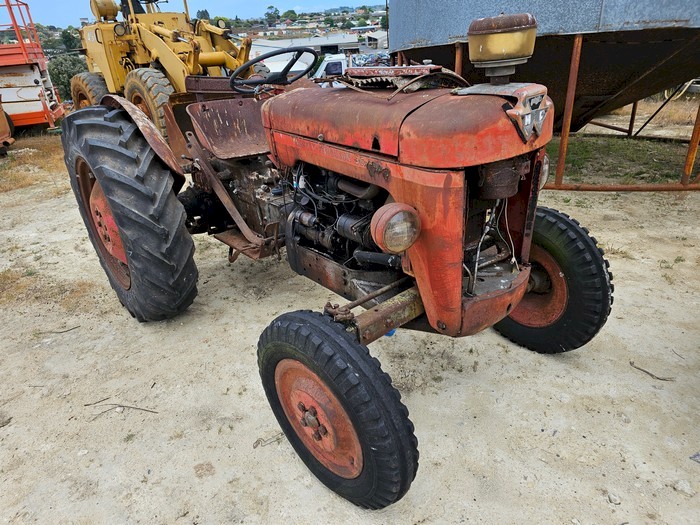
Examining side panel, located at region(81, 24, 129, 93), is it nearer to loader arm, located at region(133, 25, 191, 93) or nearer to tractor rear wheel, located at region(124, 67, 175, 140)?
loader arm, located at region(133, 25, 191, 93)

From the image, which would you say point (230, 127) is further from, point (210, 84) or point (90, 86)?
point (90, 86)

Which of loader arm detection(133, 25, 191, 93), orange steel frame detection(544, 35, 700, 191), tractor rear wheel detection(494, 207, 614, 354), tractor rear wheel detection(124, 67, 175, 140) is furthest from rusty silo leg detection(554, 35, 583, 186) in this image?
loader arm detection(133, 25, 191, 93)

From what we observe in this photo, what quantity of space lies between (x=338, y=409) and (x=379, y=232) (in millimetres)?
670

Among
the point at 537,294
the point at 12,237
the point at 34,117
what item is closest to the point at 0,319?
the point at 12,237

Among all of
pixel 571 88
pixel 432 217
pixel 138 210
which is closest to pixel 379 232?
pixel 432 217

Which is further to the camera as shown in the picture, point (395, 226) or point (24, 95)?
point (24, 95)

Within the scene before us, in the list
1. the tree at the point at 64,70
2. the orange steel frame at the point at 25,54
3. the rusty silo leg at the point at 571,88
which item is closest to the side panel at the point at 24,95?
the orange steel frame at the point at 25,54

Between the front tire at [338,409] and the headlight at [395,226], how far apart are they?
359 millimetres

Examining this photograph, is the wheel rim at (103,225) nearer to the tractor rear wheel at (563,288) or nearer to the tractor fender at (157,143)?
the tractor fender at (157,143)

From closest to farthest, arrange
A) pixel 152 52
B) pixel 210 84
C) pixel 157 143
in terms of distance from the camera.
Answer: pixel 157 143 < pixel 210 84 < pixel 152 52

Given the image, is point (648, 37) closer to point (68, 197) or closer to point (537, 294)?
point (537, 294)

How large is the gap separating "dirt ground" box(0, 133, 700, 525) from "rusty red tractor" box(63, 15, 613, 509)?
0.22m

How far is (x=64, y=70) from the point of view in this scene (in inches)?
846

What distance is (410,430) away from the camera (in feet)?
5.36
